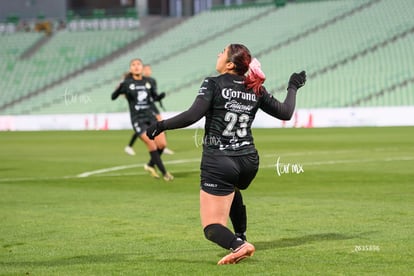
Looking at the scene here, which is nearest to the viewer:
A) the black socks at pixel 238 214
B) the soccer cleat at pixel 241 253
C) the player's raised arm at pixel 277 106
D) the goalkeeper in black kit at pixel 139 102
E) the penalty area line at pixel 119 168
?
the soccer cleat at pixel 241 253

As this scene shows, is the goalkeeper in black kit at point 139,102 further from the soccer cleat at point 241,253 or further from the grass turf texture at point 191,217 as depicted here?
the soccer cleat at point 241,253

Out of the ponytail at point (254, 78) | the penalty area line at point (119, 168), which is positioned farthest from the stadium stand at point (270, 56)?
the ponytail at point (254, 78)

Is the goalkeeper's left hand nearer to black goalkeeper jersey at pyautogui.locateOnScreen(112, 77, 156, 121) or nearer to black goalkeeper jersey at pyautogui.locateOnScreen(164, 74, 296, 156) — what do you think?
black goalkeeper jersey at pyautogui.locateOnScreen(164, 74, 296, 156)

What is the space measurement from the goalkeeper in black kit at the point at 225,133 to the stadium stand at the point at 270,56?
35099mm

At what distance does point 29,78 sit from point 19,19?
6666mm

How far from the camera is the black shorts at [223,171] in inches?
336

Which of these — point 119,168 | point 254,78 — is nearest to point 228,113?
point 254,78

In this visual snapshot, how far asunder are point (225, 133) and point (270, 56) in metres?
43.4

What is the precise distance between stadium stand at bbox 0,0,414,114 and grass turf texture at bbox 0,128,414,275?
2081 cm

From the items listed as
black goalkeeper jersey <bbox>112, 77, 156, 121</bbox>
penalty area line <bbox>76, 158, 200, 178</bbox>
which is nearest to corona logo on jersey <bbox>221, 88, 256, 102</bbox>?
black goalkeeper jersey <bbox>112, 77, 156, 121</bbox>

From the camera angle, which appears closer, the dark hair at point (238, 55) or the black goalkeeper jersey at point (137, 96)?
the dark hair at point (238, 55)

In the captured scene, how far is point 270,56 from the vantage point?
169ft

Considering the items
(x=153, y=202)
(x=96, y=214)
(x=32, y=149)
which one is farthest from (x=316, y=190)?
(x=32, y=149)

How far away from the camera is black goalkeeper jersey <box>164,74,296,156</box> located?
8523 millimetres
